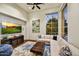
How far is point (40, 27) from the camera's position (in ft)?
8.14

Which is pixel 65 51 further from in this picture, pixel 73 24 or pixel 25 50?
pixel 25 50

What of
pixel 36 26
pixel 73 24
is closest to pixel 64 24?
pixel 73 24

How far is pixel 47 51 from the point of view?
92.4 inches

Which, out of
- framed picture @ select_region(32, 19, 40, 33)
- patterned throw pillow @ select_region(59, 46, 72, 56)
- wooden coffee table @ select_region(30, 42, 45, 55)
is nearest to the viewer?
patterned throw pillow @ select_region(59, 46, 72, 56)

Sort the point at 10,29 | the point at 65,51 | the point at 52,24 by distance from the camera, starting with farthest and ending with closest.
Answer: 1. the point at 52,24
2. the point at 10,29
3. the point at 65,51

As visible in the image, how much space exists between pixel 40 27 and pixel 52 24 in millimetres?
310

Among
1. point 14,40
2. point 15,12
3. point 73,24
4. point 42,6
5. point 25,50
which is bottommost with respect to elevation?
point 25,50

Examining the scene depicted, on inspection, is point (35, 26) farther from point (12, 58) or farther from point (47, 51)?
point (12, 58)

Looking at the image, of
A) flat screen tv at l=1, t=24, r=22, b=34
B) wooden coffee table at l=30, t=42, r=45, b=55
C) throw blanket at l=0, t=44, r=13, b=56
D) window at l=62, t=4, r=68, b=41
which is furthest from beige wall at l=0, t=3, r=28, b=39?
window at l=62, t=4, r=68, b=41

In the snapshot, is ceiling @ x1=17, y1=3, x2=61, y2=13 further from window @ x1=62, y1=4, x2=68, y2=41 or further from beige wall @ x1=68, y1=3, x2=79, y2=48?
beige wall @ x1=68, y1=3, x2=79, y2=48

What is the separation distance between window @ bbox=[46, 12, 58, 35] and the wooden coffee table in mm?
333

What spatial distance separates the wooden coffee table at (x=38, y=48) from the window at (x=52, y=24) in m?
0.33

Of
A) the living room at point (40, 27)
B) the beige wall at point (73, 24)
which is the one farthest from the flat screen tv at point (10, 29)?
the beige wall at point (73, 24)

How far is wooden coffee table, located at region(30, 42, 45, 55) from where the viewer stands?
237cm
